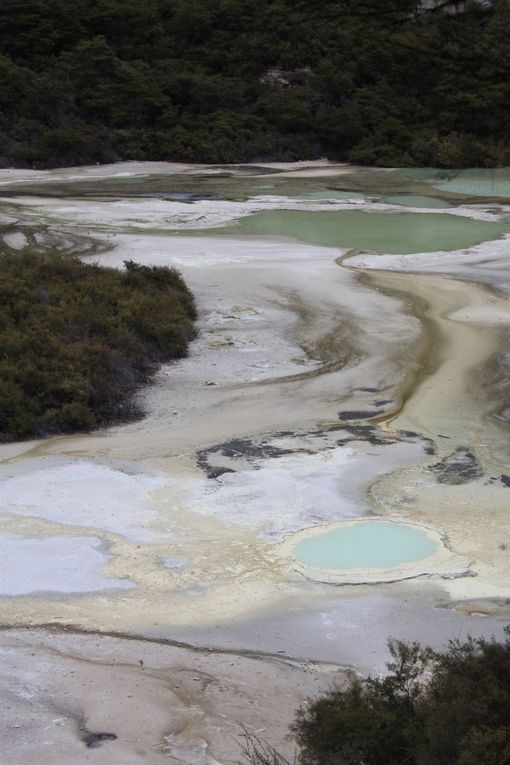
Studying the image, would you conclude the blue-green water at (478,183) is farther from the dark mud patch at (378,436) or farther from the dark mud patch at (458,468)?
the dark mud patch at (458,468)

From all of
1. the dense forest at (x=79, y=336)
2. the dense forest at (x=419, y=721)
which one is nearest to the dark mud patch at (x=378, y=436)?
the dense forest at (x=79, y=336)

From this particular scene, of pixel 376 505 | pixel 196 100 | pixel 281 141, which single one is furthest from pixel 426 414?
Answer: pixel 196 100

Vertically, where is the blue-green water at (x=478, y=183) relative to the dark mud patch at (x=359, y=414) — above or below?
above

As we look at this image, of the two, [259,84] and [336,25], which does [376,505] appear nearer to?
[336,25]

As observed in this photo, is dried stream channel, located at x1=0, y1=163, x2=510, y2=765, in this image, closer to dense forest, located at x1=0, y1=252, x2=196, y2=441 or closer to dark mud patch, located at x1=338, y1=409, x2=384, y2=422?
dark mud patch, located at x1=338, y1=409, x2=384, y2=422

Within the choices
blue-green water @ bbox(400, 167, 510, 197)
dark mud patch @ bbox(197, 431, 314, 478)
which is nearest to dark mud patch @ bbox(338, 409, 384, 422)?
dark mud patch @ bbox(197, 431, 314, 478)

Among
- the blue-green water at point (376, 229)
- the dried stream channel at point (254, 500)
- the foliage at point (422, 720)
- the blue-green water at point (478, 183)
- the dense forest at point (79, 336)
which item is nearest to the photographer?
the foliage at point (422, 720)
